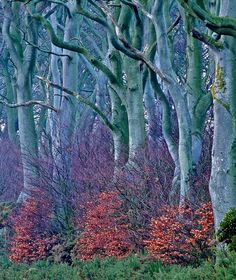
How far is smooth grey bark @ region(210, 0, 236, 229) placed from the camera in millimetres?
9141

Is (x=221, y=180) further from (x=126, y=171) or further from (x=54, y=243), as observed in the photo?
(x=54, y=243)

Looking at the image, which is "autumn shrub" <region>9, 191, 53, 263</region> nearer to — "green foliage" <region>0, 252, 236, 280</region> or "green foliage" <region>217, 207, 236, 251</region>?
"green foliage" <region>0, 252, 236, 280</region>

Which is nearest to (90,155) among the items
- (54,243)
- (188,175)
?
(54,243)

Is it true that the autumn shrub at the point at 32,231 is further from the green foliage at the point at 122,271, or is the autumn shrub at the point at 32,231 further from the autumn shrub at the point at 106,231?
the autumn shrub at the point at 106,231

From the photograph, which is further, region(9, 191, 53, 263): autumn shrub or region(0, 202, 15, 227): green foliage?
region(0, 202, 15, 227): green foliage

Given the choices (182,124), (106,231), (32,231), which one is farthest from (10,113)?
(182,124)

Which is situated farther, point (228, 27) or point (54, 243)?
point (54, 243)

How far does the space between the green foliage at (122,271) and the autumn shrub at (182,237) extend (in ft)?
0.93

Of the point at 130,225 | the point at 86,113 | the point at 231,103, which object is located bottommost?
the point at 130,225

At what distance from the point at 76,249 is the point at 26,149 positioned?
5769mm

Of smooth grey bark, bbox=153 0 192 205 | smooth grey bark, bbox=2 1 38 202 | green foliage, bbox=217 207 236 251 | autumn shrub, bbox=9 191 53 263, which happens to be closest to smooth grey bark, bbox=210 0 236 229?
green foliage, bbox=217 207 236 251

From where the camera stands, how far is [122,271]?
10820 millimetres

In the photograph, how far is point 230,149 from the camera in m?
9.15

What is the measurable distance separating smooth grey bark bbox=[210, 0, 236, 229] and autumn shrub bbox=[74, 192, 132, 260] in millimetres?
4158
